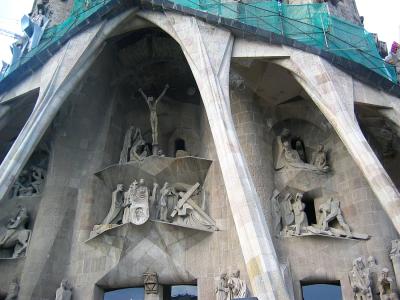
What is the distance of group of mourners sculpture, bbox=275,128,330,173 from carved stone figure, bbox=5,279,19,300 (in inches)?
→ 234

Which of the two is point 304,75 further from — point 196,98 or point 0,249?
point 0,249

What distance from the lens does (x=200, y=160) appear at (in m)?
11.0

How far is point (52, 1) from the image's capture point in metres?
15.7

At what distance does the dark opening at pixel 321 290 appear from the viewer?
9.56m

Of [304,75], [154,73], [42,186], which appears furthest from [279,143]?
[42,186]

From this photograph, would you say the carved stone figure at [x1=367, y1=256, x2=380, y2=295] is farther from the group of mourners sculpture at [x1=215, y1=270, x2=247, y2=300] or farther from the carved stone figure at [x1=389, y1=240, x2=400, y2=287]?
the group of mourners sculpture at [x1=215, y1=270, x2=247, y2=300]

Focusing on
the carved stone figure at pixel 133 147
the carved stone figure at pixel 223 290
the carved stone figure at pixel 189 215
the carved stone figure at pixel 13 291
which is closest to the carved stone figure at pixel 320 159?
the carved stone figure at pixel 189 215

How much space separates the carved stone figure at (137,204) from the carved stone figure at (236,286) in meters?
2.25

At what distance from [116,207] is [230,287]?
3.36 m

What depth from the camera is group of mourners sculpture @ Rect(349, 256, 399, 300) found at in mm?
Result: 8500

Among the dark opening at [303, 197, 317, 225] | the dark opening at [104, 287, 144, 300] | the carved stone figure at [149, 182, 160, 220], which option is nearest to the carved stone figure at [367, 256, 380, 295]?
the dark opening at [303, 197, 317, 225]

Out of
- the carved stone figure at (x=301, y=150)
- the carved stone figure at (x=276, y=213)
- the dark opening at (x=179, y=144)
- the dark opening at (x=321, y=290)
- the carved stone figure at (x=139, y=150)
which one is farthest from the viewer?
the dark opening at (x=179, y=144)

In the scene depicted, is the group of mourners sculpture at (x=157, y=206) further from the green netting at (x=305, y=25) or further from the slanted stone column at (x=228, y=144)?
the green netting at (x=305, y=25)

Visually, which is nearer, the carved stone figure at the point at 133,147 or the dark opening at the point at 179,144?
the carved stone figure at the point at 133,147
